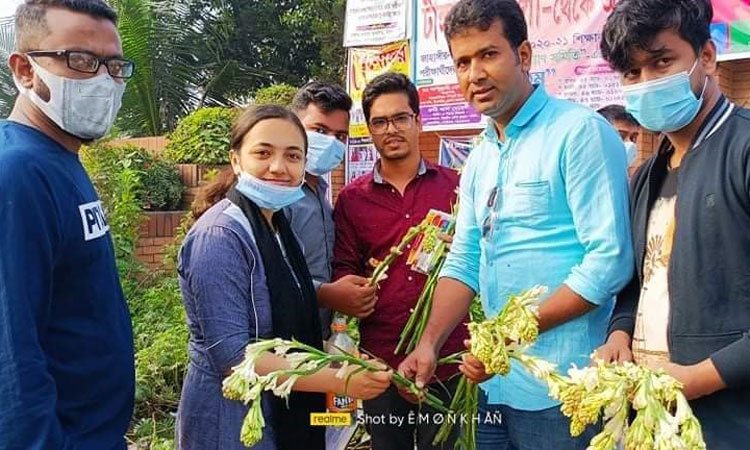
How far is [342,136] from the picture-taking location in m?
3.37

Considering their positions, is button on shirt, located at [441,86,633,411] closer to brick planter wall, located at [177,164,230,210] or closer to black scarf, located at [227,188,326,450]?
black scarf, located at [227,188,326,450]

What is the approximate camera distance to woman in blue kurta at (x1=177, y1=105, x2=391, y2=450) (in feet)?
6.95

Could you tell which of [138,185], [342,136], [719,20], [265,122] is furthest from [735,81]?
[138,185]

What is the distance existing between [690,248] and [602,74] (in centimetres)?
378

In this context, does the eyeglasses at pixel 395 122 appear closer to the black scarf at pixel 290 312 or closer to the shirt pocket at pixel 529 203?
the black scarf at pixel 290 312

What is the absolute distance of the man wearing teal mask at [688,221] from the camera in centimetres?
157

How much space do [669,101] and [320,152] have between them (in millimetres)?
1758

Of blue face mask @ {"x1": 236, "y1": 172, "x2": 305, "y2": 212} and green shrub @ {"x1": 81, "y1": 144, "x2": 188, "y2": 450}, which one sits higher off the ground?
blue face mask @ {"x1": 236, "y1": 172, "x2": 305, "y2": 212}

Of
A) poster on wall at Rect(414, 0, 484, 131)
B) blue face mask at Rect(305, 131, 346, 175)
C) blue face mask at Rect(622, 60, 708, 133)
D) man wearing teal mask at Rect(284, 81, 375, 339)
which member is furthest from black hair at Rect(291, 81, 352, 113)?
poster on wall at Rect(414, 0, 484, 131)

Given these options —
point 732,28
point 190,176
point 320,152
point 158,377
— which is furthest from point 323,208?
point 190,176

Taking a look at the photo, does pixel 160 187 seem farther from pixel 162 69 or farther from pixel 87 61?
pixel 87 61

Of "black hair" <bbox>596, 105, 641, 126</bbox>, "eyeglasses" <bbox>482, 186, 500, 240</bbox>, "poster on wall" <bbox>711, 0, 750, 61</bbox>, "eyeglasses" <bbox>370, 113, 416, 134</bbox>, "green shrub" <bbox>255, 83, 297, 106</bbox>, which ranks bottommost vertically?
"eyeglasses" <bbox>482, 186, 500, 240</bbox>

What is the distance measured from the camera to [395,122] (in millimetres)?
→ 3045

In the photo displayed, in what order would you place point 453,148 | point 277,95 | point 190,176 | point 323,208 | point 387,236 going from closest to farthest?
point 387,236, point 323,208, point 453,148, point 190,176, point 277,95
